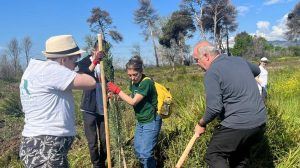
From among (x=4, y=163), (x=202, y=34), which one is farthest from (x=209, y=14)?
(x=4, y=163)

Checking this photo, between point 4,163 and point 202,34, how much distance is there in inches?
1652

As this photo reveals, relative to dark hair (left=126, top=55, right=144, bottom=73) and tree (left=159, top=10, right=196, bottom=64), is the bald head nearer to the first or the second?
dark hair (left=126, top=55, right=144, bottom=73)

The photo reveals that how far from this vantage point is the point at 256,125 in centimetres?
438

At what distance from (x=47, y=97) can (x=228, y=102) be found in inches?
67.5

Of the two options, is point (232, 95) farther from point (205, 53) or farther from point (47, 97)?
point (47, 97)

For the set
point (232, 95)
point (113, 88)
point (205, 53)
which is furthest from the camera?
point (113, 88)

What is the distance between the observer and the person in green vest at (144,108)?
4.95 m

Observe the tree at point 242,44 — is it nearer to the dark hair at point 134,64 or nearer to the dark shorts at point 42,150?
the dark hair at point 134,64

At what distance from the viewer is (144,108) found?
509 centimetres

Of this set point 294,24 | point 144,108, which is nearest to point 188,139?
point 144,108

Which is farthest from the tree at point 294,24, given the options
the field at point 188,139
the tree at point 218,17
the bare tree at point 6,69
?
the field at point 188,139

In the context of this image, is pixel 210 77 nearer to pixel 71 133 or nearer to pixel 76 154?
pixel 71 133

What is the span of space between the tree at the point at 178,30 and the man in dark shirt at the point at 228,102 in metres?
47.1

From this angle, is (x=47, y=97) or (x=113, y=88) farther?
(x=113, y=88)
